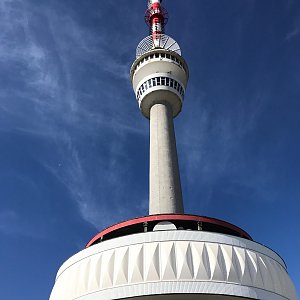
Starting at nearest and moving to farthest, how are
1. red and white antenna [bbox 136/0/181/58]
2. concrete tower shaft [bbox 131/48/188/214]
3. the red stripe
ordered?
the red stripe < concrete tower shaft [bbox 131/48/188/214] < red and white antenna [bbox 136/0/181/58]

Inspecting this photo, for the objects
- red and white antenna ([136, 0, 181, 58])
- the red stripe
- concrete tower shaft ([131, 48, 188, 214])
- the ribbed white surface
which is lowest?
the ribbed white surface

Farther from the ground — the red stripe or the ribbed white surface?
the red stripe

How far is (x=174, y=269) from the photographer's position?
28391 mm

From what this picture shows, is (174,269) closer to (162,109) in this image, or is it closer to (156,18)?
(162,109)

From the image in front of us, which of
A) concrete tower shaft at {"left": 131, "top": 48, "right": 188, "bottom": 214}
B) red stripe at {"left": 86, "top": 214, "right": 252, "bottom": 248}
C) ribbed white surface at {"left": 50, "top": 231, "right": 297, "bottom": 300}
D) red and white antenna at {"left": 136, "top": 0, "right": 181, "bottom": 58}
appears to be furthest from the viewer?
red and white antenna at {"left": 136, "top": 0, "right": 181, "bottom": 58}

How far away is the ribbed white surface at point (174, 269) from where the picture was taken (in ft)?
92.3

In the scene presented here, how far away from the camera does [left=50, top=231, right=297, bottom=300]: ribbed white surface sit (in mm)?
28141

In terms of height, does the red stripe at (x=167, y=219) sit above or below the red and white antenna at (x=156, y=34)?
below

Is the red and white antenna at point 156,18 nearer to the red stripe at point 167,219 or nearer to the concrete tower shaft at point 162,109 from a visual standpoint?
the concrete tower shaft at point 162,109

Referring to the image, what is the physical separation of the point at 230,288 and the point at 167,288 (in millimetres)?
4789

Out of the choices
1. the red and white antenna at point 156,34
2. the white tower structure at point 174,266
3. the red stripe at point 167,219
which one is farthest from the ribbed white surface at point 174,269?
the red and white antenna at point 156,34

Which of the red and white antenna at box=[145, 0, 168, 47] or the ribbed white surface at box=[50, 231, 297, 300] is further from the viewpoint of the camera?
the red and white antenna at box=[145, 0, 168, 47]

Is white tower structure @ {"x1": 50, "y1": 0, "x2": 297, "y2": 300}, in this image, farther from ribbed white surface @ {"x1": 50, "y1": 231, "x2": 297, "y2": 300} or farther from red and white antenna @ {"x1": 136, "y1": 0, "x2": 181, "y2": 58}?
red and white antenna @ {"x1": 136, "y1": 0, "x2": 181, "y2": 58}

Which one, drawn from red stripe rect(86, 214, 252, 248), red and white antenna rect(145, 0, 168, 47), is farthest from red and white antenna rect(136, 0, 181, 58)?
red stripe rect(86, 214, 252, 248)
